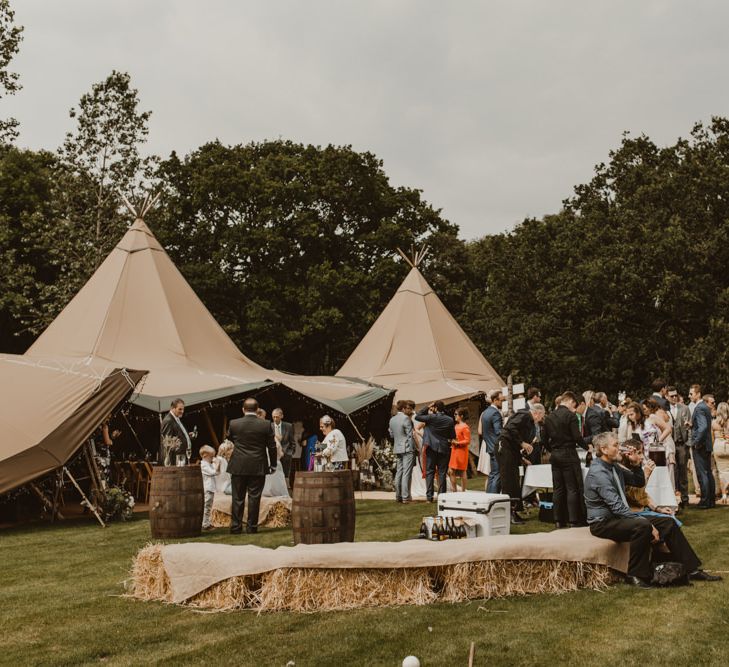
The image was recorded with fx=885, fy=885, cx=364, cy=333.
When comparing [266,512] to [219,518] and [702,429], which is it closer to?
[219,518]

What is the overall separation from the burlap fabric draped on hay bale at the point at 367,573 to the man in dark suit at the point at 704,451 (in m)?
6.00

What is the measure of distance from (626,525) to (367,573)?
2.15m

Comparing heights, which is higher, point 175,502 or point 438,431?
point 438,431

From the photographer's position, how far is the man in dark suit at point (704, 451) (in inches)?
487

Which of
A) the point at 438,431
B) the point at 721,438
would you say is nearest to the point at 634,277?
the point at 721,438

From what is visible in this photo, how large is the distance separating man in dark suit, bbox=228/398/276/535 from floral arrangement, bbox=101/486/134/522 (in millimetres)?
2787

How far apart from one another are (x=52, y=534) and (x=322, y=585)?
21.5 feet

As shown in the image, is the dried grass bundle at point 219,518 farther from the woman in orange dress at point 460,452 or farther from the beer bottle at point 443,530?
the beer bottle at point 443,530

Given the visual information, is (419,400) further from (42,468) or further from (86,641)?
(86,641)

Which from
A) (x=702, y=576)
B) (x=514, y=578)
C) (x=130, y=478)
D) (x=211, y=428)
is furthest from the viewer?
(x=211, y=428)

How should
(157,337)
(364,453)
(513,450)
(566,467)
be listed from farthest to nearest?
(157,337)
(364,453)
(513,450)
(566,467)

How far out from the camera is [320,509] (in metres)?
9.01

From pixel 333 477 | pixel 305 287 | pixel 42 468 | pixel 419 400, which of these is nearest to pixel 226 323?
pixel 305 287

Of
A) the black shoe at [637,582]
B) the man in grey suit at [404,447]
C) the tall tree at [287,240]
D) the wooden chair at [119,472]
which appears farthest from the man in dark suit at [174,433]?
the tall tree at [287,240]
